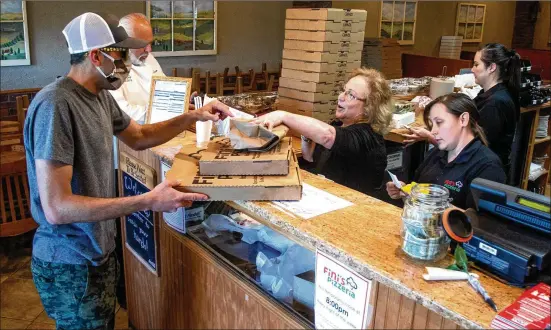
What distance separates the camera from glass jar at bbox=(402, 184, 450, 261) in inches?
55.2

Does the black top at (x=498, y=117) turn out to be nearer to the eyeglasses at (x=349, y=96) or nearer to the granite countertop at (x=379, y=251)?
the eyeglasses at (x=349, y=96)

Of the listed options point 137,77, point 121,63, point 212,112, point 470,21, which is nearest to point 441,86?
point 137,77

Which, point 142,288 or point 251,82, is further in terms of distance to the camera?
point 251,82

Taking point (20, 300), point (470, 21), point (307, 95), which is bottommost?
point (20, 300)

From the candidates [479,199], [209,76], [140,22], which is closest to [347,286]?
[479,199]

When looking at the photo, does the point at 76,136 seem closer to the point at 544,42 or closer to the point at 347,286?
the point at 347,286

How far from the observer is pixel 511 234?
52.1 inches

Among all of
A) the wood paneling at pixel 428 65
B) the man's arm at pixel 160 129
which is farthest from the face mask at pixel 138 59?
the wood paneling at pixel 428 65

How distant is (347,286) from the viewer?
1.54 meters

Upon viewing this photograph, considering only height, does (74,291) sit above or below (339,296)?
below

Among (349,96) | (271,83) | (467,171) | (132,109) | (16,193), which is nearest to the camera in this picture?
(467,171)

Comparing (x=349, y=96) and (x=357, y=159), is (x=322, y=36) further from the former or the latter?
(x=357, y=159)

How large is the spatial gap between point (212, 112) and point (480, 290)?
158cm

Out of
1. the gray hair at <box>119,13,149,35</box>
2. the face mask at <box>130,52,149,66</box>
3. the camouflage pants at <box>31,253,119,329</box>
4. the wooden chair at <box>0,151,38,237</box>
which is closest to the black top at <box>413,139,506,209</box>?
the camouflage pants at <box>31,253,119,329</box>
